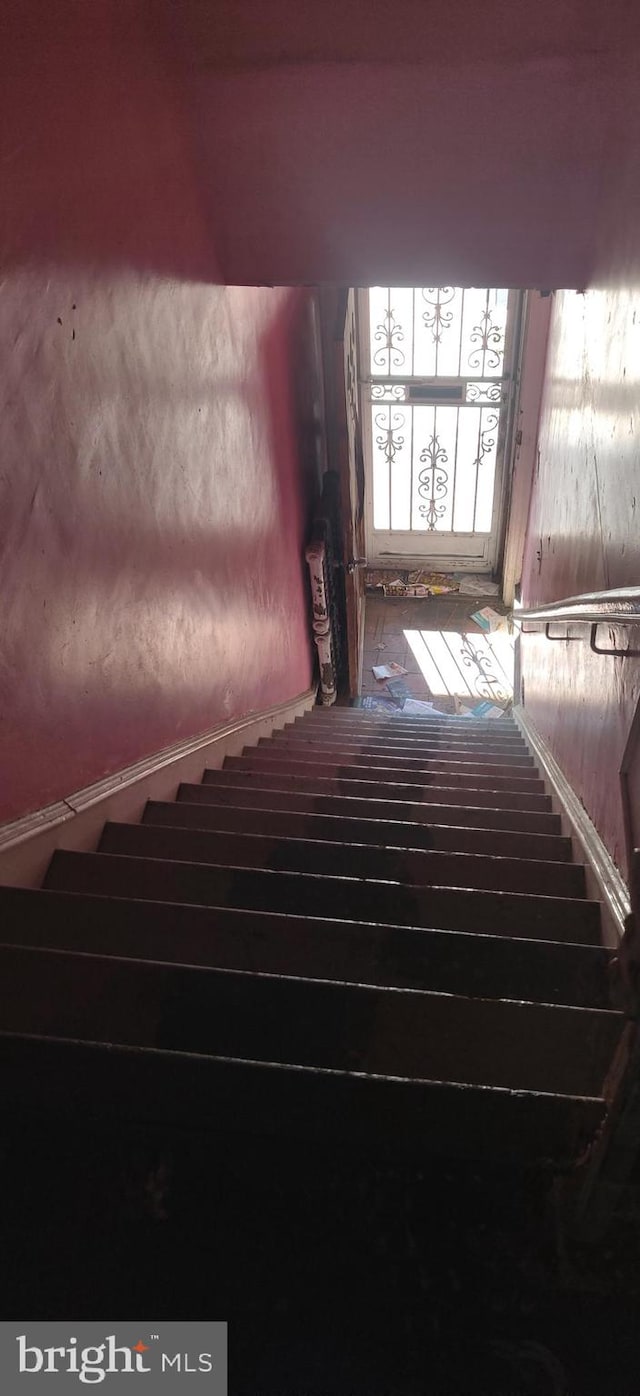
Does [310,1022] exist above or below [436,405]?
Answer: below

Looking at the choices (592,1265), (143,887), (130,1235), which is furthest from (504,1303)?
(143,887)

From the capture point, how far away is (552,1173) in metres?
1.10

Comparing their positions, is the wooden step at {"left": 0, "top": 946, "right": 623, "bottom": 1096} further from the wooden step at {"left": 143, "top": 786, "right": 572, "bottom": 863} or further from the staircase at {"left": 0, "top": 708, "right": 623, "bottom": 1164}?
the wooden step at {"left": 143, "top": 786, "right": 572, "bottom": 863}

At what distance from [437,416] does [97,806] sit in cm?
625

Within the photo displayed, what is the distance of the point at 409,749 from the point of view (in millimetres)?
3818

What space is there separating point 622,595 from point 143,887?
136cm

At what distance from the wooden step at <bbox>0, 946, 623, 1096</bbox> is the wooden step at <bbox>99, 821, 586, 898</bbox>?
0.63 meters

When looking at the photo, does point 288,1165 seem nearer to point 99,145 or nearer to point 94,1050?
point 94,1050

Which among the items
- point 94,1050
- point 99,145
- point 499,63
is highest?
point 499,63

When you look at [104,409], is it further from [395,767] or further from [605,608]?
[395,767]

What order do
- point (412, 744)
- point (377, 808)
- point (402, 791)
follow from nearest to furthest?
1. point (377, 808)
2. point (402, 791)
3. point (412, 744)

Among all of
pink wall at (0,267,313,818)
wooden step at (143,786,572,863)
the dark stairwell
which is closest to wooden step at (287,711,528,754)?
pink wall at (0,267,313,818)

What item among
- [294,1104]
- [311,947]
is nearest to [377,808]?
[311,947]

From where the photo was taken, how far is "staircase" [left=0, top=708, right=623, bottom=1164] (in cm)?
116
